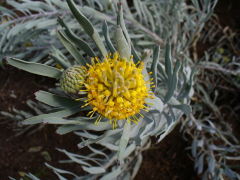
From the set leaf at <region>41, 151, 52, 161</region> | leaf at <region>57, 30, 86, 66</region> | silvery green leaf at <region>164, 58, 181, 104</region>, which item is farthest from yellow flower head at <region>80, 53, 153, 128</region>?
leaf at <region>41, 151, 52, 161</region>

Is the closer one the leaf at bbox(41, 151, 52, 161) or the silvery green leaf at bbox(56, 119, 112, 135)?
the silvery green leaf at bbox(56, 119, 112, 135)

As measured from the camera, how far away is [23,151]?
196 cm

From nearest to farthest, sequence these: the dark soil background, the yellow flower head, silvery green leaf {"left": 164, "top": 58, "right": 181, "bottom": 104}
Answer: the yellow flower head
silvery green leaf {"left": 164, "top": 58, "right": 181, "bottom": 104}
the dark soil background

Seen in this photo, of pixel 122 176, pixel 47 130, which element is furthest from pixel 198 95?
pixel 47 130

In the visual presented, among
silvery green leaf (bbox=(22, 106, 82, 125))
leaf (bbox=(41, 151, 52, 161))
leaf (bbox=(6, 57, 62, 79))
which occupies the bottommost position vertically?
leaf (bbox=(41, 151, 52, 161))

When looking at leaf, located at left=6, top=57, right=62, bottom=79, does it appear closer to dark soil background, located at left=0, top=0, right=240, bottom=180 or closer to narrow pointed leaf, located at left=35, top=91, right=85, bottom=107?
narrow pointed leaf, located at left=35, top=91, right=85, bottom=107

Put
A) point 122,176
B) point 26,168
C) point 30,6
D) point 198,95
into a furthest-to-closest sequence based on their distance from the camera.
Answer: point 198,95 < point 26,168 < point 122,176 < point 30,6

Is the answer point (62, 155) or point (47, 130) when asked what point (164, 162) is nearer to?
point (62, 155)

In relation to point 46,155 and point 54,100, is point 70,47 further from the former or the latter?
point 46,155

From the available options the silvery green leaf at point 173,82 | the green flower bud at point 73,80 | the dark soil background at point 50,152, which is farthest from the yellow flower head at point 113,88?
the dark soil background at point 50,152

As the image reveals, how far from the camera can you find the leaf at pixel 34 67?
2.83ft

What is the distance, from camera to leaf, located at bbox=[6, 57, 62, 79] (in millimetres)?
864

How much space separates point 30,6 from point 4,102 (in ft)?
4.30

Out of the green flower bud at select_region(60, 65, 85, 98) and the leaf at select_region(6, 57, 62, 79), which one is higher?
the leaf at select_region(6, 57, 62, 79)
